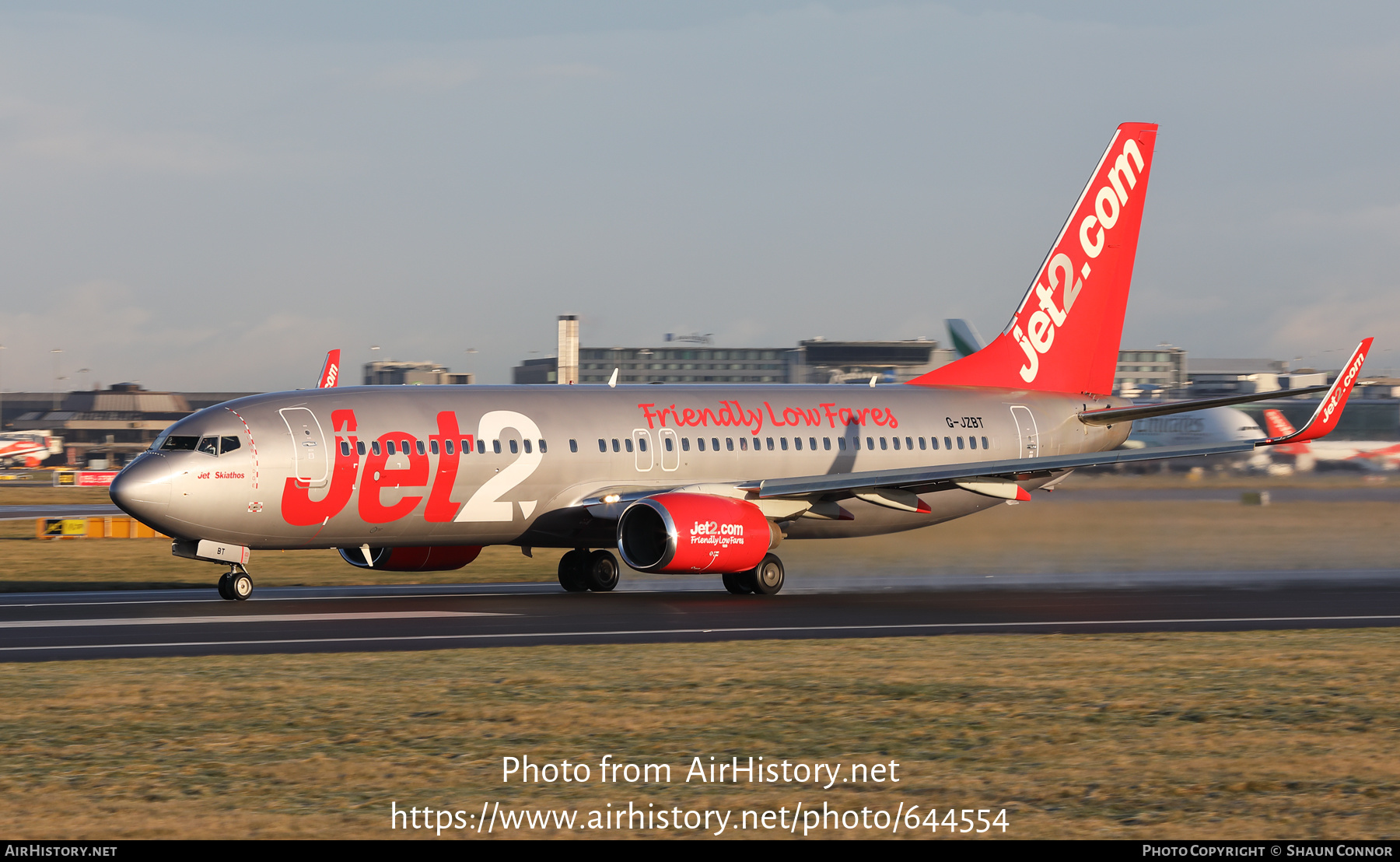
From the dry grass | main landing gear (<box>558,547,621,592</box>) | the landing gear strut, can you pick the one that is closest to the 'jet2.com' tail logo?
main landing gear (<box>558,547,621,592</box>)

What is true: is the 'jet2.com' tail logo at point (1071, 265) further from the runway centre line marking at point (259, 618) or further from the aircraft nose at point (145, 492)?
the aircraft nose at point (145, 492)

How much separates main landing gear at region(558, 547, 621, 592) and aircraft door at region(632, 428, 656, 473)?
1.99 meters

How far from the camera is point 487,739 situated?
12562mm

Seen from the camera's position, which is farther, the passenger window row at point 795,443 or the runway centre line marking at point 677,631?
the passenger window row at point 795,443

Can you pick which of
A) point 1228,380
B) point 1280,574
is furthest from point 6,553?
point 1228,380

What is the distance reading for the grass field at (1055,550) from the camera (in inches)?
1275

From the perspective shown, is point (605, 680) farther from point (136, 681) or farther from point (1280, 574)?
point (1280, 574)


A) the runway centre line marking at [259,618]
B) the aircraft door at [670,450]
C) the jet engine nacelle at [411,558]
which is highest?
the aircraft door at [670,450]

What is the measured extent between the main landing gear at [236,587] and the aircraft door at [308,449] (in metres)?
2.08

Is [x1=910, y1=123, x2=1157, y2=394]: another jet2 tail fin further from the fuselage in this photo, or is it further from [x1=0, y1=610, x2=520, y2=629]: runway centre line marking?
[x1=0, y1=610, x2=520, y2=629]: runway centre line marking

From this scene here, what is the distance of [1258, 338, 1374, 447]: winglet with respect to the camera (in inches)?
1098

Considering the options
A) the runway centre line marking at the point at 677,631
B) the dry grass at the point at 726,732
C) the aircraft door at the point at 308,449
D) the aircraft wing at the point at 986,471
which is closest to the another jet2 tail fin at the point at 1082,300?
the aircraft wing at the point at 986,471

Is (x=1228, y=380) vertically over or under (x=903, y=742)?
over

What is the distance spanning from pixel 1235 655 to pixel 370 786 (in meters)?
11.5
